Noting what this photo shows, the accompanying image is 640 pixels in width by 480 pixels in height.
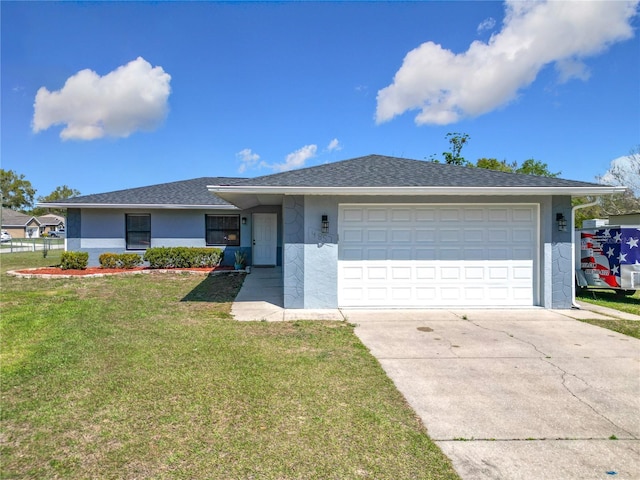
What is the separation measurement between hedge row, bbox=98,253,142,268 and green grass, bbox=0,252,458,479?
8.68m

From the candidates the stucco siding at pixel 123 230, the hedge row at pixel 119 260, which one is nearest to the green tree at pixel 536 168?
the stucco siding at pixel 123 230

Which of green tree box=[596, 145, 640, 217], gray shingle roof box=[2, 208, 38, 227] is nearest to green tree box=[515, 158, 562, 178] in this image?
green tree box=[596, 145, 640, 217]

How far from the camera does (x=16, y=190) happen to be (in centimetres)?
7131

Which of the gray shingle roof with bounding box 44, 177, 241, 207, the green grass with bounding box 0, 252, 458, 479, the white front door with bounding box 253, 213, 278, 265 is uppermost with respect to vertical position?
the gray shingle roof with bounding box 44, 177, 241, 207

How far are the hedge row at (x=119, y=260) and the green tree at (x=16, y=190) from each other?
243 ft

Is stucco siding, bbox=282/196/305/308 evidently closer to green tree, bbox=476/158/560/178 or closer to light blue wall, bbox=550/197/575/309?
light blue wall, bbox=550/197/575/309

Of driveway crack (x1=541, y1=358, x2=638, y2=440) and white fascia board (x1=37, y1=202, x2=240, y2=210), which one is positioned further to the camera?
white fascia board (x1=37, y1=202, x2=240, y2=210)

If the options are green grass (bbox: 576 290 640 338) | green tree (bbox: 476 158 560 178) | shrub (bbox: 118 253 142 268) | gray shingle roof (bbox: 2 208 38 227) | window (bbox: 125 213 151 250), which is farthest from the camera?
gray shingle roof (bbox: 2 208 38 227)

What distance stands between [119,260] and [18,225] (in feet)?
165

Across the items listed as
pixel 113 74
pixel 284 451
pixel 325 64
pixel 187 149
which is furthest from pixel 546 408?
pixel 187 149

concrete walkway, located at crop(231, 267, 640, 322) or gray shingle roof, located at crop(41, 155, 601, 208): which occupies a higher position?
gray shingle roof, located at crop(41, 155, 601, 208)

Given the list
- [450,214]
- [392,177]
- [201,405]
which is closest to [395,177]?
[392,177]

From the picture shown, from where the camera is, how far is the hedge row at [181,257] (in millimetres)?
14680

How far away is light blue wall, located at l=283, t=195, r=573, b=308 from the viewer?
25.7 feet
